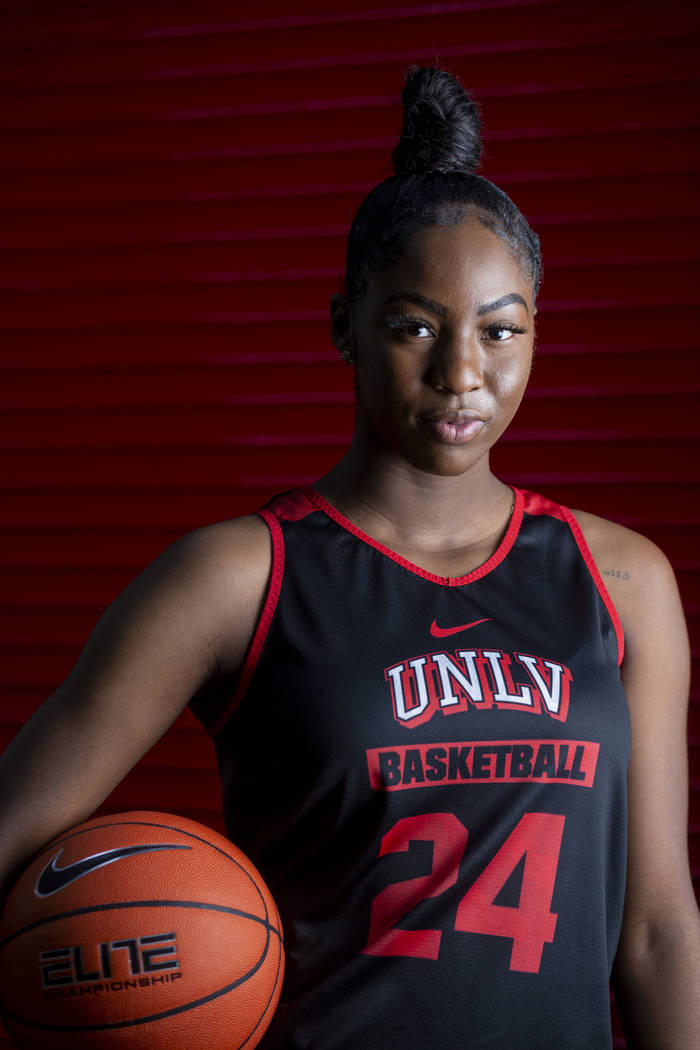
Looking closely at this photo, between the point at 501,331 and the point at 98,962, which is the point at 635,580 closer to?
the point at 501,331

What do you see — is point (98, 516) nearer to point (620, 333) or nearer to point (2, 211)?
point (2, 211)

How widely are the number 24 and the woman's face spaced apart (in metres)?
0.50

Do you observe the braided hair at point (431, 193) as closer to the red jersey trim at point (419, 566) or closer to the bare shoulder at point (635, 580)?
the red jersey trim at point (419, 566)

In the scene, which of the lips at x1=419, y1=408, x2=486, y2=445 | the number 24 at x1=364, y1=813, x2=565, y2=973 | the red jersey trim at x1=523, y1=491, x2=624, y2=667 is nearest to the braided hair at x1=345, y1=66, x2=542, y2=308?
the lips at x1=419, y1=408, x2=486, y2=445

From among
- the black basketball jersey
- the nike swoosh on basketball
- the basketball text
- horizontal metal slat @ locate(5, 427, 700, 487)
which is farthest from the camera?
horizontal metal slat @ locate(5, 427, 700, 487)

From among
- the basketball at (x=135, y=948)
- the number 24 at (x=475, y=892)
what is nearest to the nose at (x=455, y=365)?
the number 24 at (x=475, y=892)

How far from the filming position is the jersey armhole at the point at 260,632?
1.31m

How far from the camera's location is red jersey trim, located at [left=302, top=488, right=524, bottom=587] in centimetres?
140

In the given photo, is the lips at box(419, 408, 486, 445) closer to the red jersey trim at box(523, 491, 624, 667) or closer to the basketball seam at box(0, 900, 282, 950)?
the red jersey trim at box(523, 491, 624, 667)

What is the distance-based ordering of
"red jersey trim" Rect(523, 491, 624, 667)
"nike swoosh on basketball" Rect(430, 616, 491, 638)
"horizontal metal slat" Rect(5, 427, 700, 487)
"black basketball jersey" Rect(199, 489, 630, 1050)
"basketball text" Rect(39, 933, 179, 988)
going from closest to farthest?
"basketball text" Rect(39, 933, 179, 988)
"black basketball jersey" Rect(199, 489, 630, 1050)
"nike swoosh on basketball" Rect(430, 616, 491, 638)
"red jersey trim" Rect(523, 491, 624, 667)
"horizontal metal slat" Rect(5, 427, 700, 487)

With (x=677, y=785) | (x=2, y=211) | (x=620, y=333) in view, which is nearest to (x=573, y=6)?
(x=620, y=333)

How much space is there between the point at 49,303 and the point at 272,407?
788 millimetres

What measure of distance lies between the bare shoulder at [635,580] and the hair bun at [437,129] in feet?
2.05

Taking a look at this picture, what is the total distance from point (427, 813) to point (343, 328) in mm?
731
